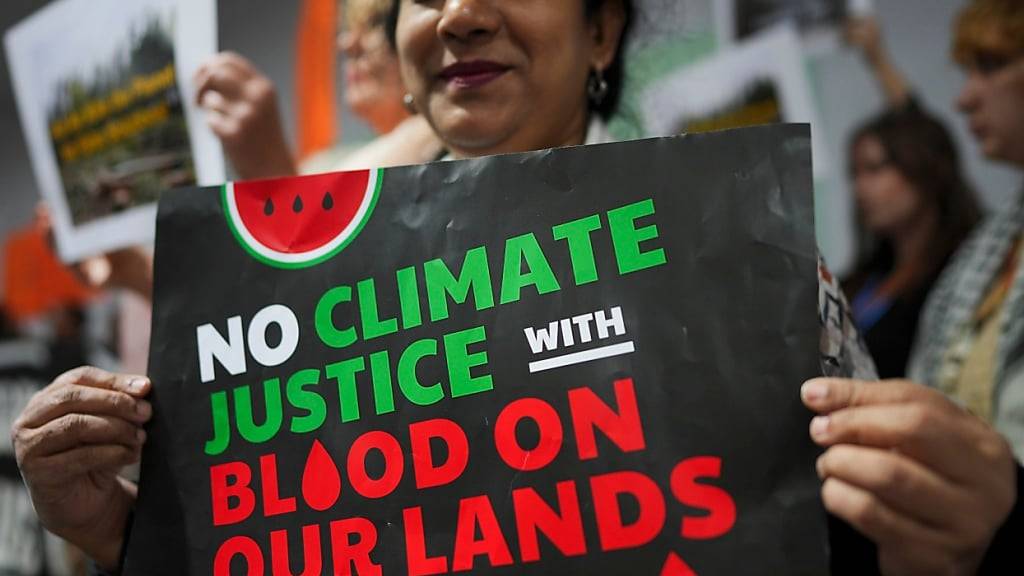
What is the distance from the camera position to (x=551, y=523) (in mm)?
549

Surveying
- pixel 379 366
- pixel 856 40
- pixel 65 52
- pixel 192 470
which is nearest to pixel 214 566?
pixel 192 470

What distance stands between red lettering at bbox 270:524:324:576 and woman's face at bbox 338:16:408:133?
749 mm

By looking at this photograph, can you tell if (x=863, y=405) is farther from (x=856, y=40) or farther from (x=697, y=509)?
(x=856, y=40)

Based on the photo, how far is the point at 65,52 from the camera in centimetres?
113

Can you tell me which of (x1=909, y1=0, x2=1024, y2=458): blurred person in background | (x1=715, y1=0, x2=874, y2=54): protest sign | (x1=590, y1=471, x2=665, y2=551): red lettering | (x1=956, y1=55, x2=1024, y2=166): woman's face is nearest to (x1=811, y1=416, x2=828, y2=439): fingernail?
(x1=590, y1=471, x2=665, y2=551): red lettering

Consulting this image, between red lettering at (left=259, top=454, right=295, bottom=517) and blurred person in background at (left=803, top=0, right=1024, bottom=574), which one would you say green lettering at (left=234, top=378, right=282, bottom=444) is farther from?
blurred person in background at (left=803, top=0, right=1024, bottom=574)

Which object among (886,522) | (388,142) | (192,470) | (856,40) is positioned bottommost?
(886,522)

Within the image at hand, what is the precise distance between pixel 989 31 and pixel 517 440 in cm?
147

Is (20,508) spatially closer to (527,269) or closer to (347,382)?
(347,382)

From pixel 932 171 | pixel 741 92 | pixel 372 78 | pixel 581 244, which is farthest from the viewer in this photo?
pixel 932 171

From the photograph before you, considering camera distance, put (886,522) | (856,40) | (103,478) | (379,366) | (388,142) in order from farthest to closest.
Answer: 1. (856,40)
2. (388,142)
3. (103,478)
4. (379,366)
5. (886,522)

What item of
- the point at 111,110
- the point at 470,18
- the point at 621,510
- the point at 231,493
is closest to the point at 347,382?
the point at 231,493

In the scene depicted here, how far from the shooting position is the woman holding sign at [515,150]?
1.62 feet

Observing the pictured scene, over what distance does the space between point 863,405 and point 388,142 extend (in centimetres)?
73
